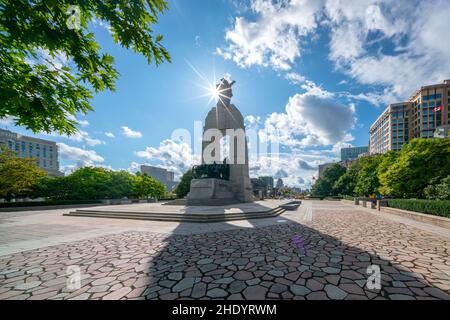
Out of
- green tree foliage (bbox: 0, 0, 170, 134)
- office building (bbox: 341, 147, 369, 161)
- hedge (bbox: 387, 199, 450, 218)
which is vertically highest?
office building (bbox: 341, 147, 369, 161)

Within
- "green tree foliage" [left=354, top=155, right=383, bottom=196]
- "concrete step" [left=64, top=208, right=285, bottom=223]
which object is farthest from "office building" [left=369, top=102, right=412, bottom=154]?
"concrete step" [left=64, top=208, right=285, bottom=223]

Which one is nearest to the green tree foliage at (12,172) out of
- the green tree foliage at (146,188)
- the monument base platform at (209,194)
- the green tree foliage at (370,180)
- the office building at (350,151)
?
the green tree foliage at (146,188)

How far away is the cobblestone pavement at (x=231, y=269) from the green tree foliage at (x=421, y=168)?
63.1ft

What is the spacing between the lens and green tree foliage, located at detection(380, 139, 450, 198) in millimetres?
19594

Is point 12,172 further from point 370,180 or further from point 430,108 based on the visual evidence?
point 430,108

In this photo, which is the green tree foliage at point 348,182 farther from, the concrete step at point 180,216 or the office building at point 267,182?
the concrete step at point 180,216

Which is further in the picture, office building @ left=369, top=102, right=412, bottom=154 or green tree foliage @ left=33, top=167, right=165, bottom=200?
office building @ left=369, top=102, right=412, bottom=154

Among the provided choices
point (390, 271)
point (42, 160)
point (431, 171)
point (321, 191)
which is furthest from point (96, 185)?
point (42, 160)

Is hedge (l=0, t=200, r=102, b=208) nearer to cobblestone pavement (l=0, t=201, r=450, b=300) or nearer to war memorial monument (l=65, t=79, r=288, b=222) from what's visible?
war memorial monument (l=65, t=79, r=288, b=222)

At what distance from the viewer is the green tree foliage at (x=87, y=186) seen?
28.0m

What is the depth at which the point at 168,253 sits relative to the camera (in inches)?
224

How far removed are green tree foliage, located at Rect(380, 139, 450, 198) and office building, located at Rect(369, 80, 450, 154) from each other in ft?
188
